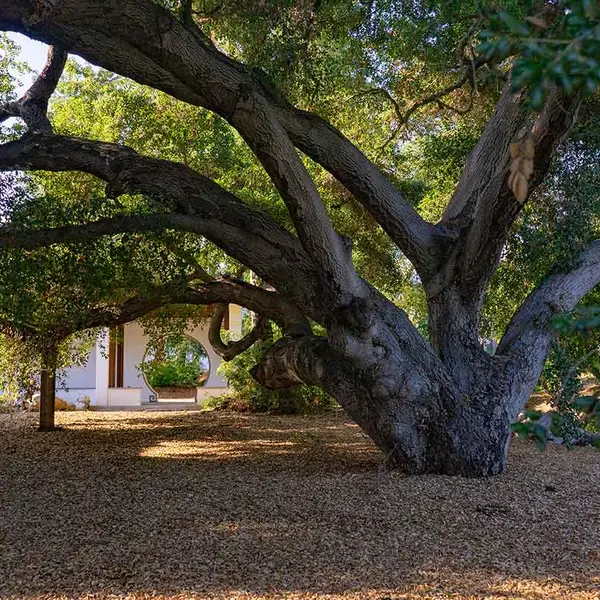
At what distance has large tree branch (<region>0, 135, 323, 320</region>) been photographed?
6.72 meters

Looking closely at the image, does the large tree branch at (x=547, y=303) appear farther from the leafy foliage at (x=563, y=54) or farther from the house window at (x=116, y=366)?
the house window at (x=116, y=366)

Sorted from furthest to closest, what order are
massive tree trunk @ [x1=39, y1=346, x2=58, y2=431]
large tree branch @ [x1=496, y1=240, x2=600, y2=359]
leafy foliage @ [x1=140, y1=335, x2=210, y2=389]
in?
leafy foliage @ [x1=140, y1=335, x2=210, y2=389]
massive tree trunk @ [x1=39, y1=346, x2=58, y2=431]
large tree branch @ [x1=496, y1=240, x2=600, y2=359]

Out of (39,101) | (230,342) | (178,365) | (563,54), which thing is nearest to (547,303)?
(39,101)

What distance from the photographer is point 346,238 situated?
6965 mm

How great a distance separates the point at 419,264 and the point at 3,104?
477cm

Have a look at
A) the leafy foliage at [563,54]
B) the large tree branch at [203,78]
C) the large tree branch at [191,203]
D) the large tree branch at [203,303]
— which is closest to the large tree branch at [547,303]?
the large tree branch at [203,78]

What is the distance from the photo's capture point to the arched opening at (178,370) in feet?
60.5

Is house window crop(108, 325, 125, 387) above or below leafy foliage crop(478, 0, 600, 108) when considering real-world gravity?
below

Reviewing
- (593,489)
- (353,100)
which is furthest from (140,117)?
(593,489)

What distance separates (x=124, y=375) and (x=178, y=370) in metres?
2.42

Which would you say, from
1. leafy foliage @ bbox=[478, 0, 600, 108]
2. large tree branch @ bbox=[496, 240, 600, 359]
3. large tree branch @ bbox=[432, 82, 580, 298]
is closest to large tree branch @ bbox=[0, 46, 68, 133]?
large tree branch @ bbox=[432, 82, 580, 298]

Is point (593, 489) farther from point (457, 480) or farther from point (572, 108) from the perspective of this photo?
point (572, 108)

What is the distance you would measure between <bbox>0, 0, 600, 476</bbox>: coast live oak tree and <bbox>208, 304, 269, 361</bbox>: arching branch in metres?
5.23

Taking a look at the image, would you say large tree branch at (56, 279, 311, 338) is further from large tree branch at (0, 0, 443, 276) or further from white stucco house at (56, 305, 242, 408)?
white stucco house at (56, 305, 242, 408)
